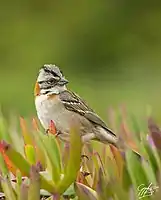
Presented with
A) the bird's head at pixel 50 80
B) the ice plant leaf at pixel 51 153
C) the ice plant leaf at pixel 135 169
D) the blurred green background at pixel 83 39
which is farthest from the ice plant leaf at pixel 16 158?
the blurred green background at pixel 83 39

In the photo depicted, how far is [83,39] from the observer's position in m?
12.1

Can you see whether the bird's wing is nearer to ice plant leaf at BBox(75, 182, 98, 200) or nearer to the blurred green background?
ice plant leaf at BBox(75, 182, 98, 200)

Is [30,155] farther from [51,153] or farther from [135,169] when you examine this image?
[135,169]

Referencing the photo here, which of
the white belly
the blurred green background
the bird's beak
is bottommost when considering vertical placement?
the white belly

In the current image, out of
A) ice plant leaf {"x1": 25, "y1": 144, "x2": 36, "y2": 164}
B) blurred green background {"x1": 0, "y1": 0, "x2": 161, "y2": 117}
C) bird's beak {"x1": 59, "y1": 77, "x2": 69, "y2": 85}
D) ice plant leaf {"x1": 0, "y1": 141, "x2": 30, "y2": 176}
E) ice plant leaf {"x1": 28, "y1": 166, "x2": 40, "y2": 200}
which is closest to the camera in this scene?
ice plant leaf {"x1": 28, "y1": 166, "x2": 40, "y2": 200}

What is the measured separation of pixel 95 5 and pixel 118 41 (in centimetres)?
59

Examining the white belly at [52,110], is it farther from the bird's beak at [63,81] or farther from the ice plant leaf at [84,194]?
the ice plant leaf at [84,194]

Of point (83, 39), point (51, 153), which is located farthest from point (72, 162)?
point (83, 39)

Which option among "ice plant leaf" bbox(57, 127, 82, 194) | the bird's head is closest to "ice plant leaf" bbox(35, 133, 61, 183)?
"ice plant leaf" bbox(57, 127, 82, 194)

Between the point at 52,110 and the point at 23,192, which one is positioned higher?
the point at 52,110

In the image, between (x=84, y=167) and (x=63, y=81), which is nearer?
(x=84, y=167)

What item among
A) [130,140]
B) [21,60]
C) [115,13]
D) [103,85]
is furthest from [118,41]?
[130,140]

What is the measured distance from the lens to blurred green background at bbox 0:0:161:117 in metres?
11.0

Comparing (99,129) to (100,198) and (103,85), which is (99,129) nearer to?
(100,198)
